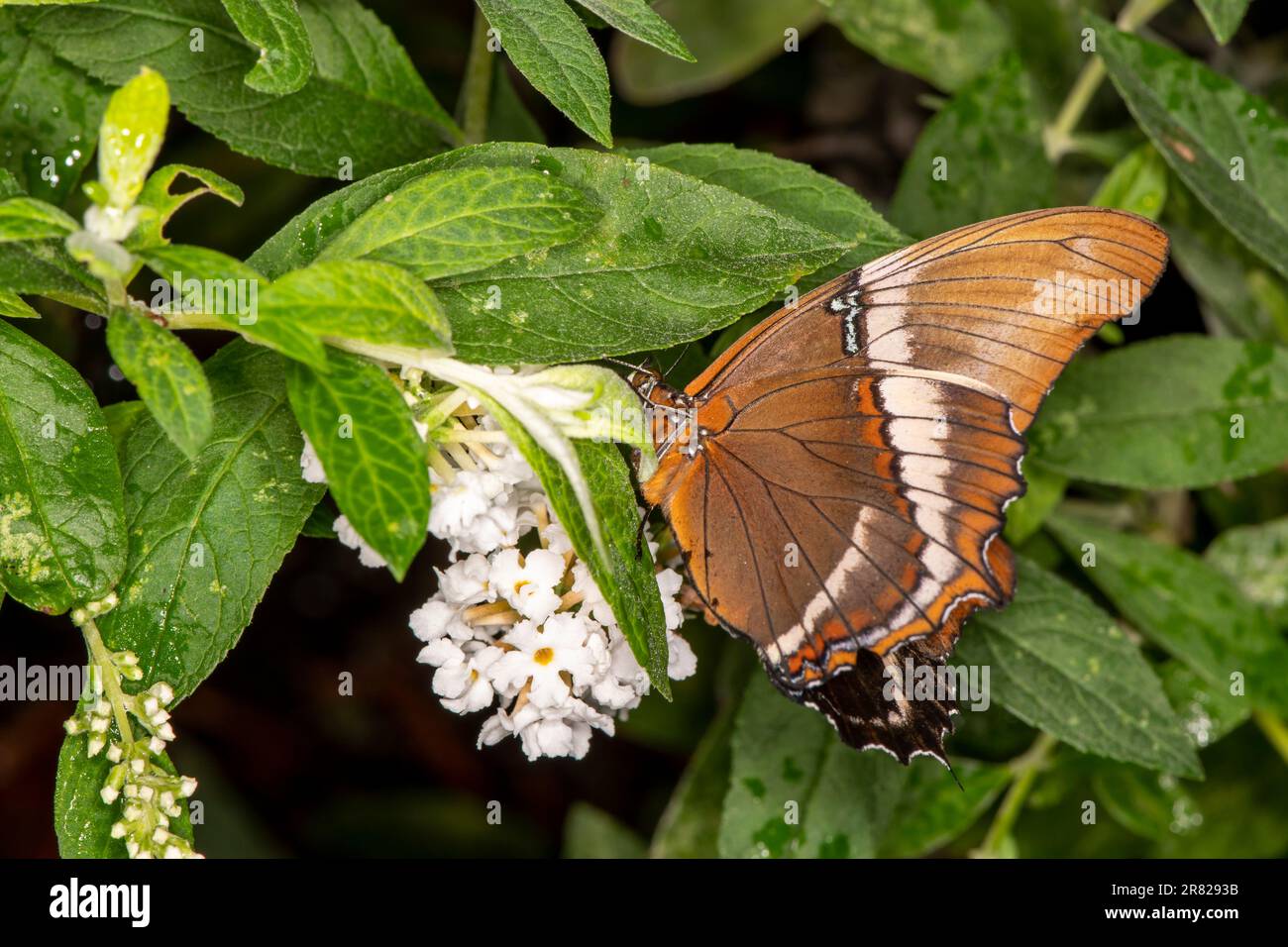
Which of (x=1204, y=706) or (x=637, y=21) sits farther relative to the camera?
(x=1204, y=706)

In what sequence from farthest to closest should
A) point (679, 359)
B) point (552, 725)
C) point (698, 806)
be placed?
point (698, 806) → point (679, 359) → point (552, 725)

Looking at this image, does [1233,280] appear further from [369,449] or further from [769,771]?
[369,449]

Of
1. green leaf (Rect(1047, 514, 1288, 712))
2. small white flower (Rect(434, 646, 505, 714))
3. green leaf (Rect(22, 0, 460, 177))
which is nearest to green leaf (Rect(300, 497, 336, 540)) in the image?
small white flower (Rect(434, 646, 505, 714))

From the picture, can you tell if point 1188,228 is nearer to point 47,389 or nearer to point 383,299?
point 383,299

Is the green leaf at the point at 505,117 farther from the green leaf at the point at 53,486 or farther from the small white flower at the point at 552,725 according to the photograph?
the small white flower at the point at 552,725

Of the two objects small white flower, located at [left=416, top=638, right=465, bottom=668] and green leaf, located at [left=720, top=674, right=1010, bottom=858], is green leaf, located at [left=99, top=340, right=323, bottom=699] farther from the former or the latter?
green leaf, located at [left=720, top=674, right=1010, bottom=858]

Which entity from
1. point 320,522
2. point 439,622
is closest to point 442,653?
point 439,622

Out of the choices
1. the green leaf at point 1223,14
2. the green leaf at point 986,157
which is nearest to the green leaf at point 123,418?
the green leaf at point 986,157
